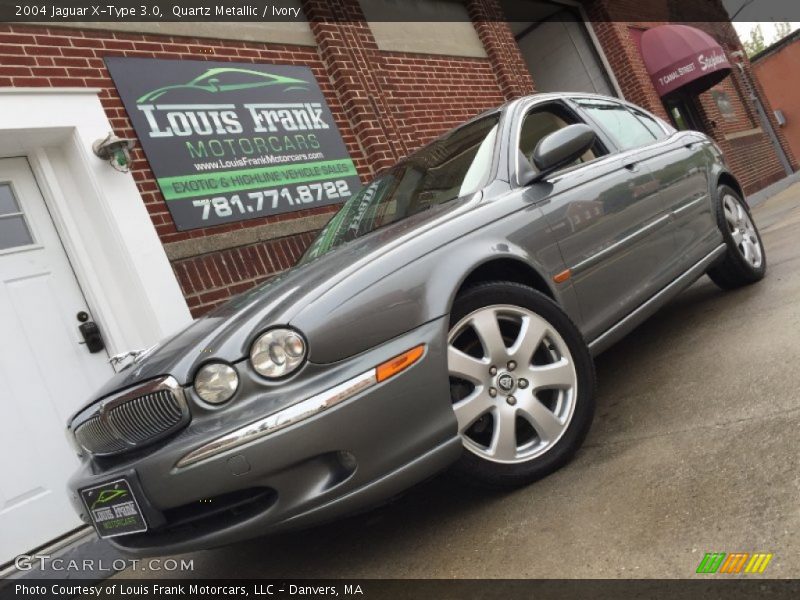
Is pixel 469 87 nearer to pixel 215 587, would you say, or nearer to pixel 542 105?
pixel 542 105

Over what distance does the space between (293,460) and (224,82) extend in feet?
15.3

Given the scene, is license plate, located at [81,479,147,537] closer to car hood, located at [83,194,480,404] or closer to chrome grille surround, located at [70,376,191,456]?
chrome grille surround, located at [70,376,191,456]

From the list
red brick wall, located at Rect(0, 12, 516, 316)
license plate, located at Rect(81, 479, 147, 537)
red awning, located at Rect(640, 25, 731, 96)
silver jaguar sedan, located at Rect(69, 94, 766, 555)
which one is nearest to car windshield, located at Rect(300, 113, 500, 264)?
silver jaguar sedan, located at Rect(69, 94, 766, 555)

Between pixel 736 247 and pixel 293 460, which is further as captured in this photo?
pixel 736 247

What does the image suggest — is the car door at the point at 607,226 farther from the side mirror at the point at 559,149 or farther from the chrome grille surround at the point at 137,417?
the chrome grille surround at the point at 137,417

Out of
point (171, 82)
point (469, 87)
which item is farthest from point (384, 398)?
point (469, 87)

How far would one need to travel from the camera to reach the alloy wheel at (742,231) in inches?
186

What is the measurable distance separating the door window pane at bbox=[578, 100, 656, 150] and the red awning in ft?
32.9

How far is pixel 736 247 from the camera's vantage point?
466cm

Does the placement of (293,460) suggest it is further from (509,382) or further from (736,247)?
(736,247)

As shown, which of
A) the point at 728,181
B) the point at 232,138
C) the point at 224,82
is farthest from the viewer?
the point at 224,82

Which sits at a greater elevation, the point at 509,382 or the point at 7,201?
the point at 7,201

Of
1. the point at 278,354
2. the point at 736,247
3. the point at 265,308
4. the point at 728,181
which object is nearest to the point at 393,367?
the point at 278,354

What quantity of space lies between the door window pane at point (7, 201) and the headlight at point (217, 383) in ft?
10.2
